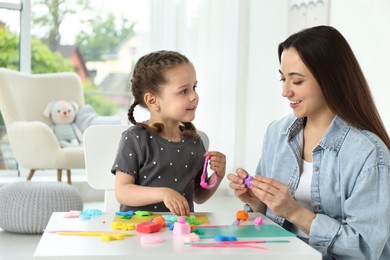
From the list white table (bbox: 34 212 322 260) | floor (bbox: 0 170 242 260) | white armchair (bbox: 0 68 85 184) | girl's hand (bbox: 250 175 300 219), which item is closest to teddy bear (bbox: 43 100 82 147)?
white armchair (bbox: 0 68 85 184)

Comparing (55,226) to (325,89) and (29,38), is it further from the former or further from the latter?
(29,38)

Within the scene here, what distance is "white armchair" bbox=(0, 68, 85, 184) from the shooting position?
454 cm

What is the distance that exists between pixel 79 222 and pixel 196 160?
53 cm

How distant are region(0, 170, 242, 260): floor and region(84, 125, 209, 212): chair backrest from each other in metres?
1.27

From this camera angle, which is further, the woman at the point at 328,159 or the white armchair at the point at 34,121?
the white armchair at the point at 34,121

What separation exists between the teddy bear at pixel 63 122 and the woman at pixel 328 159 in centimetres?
336

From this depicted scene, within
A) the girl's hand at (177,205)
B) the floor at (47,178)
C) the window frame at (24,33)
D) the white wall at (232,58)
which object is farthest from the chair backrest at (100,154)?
the window frame at (24,33)

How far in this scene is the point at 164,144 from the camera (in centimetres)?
178

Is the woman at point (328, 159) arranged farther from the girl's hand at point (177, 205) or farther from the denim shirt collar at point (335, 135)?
the girl's hand at point (177, 205)

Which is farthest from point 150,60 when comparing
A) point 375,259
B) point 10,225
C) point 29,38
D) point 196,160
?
point 29,38

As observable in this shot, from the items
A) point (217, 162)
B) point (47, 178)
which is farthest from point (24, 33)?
point (217, 162)

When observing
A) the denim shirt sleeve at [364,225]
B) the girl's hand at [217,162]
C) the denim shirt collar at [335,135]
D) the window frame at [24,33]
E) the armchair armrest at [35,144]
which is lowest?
the armchair armrest at [35,144]

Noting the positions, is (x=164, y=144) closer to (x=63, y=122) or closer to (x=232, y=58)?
(x=63, y=122)

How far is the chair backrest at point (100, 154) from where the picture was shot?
6.19 feet
